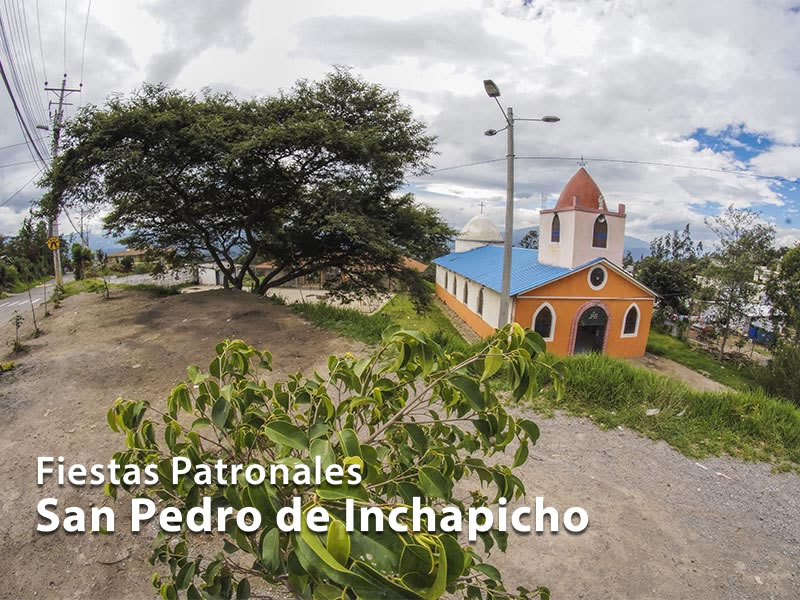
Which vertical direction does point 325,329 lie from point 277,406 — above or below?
below

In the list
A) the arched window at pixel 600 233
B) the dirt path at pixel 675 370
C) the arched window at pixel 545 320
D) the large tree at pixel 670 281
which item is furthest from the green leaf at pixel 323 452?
the large tree at pixel 670 281

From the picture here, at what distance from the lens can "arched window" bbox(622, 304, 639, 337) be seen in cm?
1778

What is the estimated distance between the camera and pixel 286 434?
3.76ft

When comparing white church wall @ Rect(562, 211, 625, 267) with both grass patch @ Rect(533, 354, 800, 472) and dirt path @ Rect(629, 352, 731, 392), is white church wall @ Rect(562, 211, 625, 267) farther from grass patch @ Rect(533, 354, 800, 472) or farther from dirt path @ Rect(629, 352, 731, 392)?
grass patch @ Rect(533, 354, 800, 472)

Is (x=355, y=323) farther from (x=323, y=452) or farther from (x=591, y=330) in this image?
(x=591, y=330)

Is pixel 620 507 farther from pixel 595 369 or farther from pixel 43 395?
pixel 43 395

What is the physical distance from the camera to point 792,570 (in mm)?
3053

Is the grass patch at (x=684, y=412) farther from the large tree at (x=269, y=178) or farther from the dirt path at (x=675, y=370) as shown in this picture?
the dirt path at (x=675, y=370)

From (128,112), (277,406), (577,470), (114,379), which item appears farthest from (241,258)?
(277,406)

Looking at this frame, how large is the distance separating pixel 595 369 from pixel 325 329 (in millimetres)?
4653

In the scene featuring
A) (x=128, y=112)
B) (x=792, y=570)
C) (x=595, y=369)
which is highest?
(x=128, y=112)

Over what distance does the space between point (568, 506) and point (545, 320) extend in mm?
13813

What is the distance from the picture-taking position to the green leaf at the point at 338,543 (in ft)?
2.39

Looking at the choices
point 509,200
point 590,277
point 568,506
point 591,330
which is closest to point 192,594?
point 568,506
